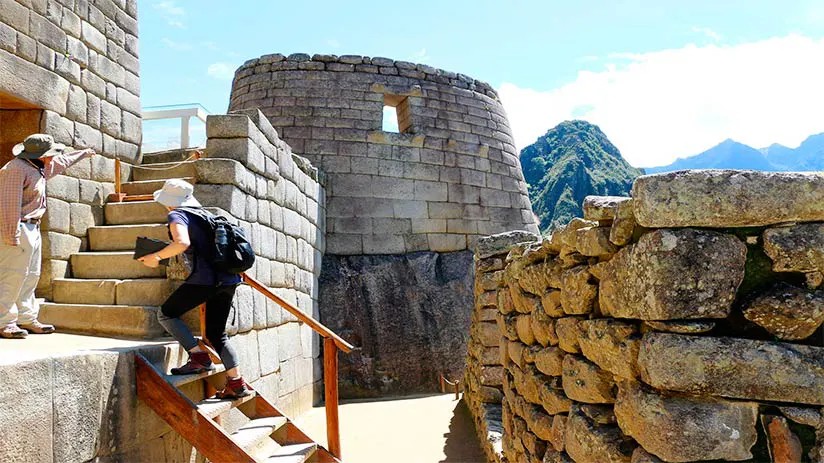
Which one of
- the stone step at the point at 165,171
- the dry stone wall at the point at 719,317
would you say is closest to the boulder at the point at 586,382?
the dry stone wall at the point at 719,317

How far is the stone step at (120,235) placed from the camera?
491 centimetres

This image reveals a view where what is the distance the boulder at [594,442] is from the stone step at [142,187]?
14.9 ft

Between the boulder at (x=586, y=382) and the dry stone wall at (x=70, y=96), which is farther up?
the dry stone wall at (x=70, y=96)

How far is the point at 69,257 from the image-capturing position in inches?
198

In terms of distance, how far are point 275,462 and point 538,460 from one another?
1.63 meters

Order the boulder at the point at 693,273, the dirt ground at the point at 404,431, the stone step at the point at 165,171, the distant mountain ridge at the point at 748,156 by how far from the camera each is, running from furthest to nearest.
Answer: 1. the distant mountain ridge at the point at 748,156
2. the dirt ground at the point at 404,431
3. the stone step at the point at 165,171
4. the boulder at the point at 693,273

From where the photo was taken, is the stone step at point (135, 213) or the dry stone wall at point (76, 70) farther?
the stone step at point (135, 213)

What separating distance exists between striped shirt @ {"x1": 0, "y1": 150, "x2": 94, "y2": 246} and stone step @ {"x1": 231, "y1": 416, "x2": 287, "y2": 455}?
1.87 m

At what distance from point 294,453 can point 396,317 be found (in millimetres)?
5840

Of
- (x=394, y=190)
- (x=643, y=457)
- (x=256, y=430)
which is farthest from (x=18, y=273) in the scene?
(x=394, y=190)

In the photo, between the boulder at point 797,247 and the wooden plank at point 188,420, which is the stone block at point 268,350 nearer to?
the wooden plank at point 188,420

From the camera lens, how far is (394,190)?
34.9ft

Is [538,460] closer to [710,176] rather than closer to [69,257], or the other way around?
[710,176]

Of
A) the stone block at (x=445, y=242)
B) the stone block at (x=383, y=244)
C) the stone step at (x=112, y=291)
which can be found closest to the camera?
the stone step at (x=112, y=291)
